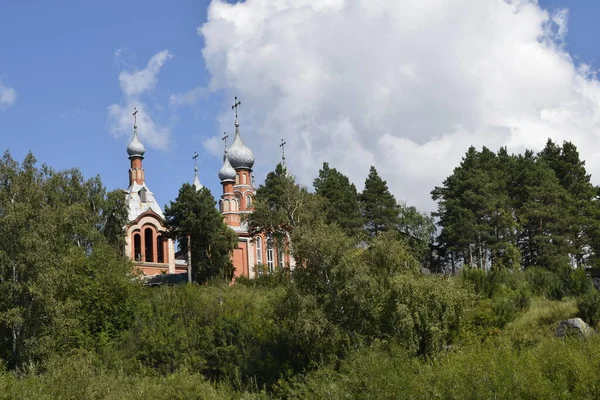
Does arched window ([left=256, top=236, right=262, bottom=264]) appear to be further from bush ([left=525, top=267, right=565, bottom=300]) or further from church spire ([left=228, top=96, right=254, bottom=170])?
bush ([left=525, top=267, right=565, bottom=300])

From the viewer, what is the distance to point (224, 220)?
5231cm

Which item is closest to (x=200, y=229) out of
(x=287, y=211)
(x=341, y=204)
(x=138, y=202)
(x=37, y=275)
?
(x=287, y=211)

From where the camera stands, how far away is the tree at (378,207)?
161 ft

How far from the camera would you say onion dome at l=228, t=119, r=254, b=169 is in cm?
5628

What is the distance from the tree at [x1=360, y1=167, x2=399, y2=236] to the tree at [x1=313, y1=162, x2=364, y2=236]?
860 mm

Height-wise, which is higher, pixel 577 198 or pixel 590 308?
pixel 577 198

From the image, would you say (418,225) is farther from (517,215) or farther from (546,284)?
(546,284)

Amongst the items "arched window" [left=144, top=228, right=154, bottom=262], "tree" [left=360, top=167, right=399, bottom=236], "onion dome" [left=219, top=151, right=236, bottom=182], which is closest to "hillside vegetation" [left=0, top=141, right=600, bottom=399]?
"tree" [left=360, top=167, right=399, bottom=236]

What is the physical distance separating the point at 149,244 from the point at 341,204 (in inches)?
552

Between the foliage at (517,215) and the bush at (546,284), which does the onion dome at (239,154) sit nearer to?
the foliage at (517,215)

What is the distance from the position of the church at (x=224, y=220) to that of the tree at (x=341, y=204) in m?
4.92

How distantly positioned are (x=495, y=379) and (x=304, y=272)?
7772 millimetres

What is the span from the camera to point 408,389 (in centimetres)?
1909

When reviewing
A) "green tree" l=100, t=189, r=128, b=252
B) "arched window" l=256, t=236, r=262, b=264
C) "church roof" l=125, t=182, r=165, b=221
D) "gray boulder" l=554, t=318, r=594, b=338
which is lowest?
"gray boulder" l=554, t=318, r=594, b=338
